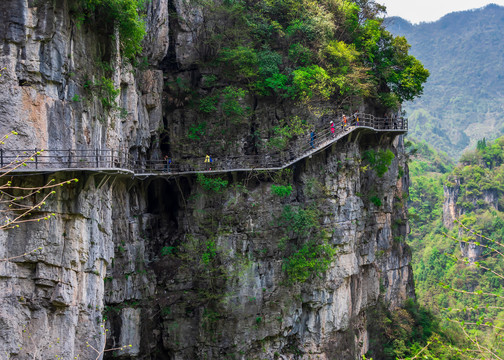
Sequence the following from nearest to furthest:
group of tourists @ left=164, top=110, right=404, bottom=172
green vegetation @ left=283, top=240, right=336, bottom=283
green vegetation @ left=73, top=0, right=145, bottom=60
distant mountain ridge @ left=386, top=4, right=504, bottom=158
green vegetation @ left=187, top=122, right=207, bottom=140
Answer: green vegetation @ left=73, top=0, right=145, bottom=60 → green vegetation @ left=283, top=240, right=336, bottom=283 → group of tourists @ left=164, top=110, right=404, bottom=172 → green vegetation @ left=187, top=122, right=207, bottom=140 → distant mountain ridge @ left=386, top=4, right=504, bottom=158

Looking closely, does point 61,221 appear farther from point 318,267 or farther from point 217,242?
point 318,267

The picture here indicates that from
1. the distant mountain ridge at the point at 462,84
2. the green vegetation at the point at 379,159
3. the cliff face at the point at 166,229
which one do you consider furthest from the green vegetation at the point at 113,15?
the distant mountain ridge at the point at 462,84

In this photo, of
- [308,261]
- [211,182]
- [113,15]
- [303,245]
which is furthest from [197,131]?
[308,261]

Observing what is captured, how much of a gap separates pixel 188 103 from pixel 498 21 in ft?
672

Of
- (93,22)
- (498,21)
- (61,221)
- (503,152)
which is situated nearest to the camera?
(61,221)

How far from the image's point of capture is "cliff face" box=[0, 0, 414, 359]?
51.5 feet

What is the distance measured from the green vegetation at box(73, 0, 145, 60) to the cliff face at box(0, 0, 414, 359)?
0.45m

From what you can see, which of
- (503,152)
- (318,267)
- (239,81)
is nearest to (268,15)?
(239,81)

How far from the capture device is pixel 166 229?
84.1ft

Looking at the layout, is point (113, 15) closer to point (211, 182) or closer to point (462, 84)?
point (211, 182)

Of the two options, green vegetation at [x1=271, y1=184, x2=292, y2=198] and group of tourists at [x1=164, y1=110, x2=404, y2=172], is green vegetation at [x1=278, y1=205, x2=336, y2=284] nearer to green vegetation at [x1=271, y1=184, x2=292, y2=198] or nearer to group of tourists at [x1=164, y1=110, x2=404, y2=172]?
green vegetation at [x1=271, y1=184, x2=292, y2=198]

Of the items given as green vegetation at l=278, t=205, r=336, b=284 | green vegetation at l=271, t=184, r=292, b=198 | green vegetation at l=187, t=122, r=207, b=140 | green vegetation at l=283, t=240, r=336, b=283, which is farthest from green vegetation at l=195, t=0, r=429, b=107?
green vegetation at l=283, t=240, r=336, b=283

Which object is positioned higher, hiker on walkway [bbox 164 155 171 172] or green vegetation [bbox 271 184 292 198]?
hiker on walkway [bbox 164 155 171 172]

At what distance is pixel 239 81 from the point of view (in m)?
26.4
